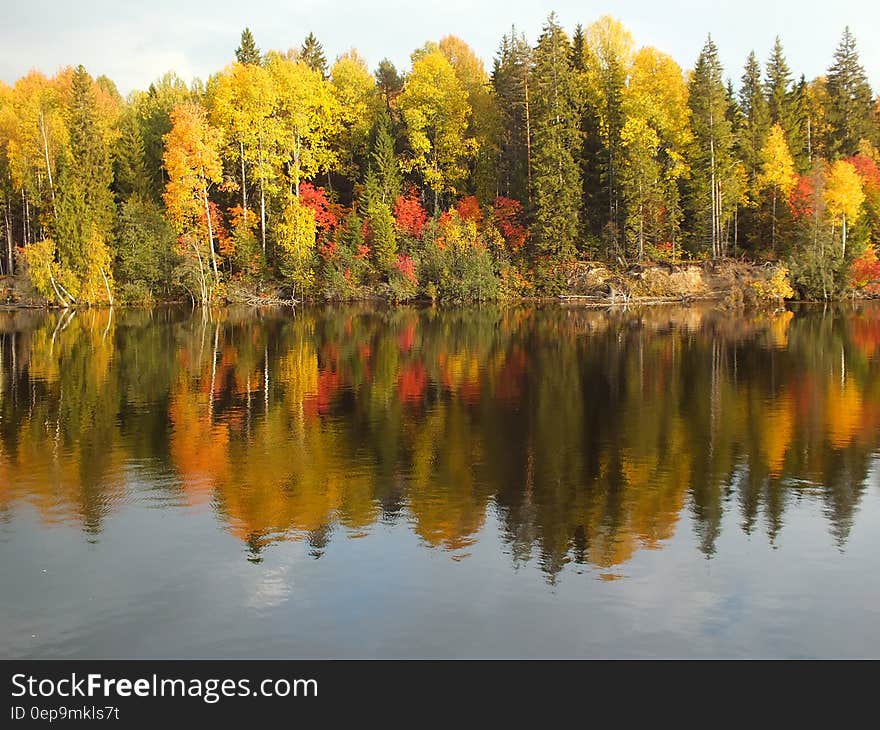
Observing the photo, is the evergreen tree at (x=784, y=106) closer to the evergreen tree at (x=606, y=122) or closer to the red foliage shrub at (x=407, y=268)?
the evergreen tree at (x=606, y=122)

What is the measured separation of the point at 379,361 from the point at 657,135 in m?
42.6

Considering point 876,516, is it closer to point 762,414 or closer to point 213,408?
point 762,414

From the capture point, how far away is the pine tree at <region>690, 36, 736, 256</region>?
6234 centimetres

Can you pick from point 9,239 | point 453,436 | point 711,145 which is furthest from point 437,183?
point 453,436

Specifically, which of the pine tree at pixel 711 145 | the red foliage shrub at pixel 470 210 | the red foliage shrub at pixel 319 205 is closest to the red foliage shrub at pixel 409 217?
the red foliage shrub at pixel 470 210

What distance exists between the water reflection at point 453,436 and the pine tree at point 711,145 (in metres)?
27.9

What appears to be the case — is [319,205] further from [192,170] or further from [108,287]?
[108,287]

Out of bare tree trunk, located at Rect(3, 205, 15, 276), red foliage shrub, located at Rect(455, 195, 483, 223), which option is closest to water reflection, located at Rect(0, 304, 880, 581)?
red foliage shrub, located at Rect(455, 195, 483, 223)

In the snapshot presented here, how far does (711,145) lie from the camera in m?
62.6

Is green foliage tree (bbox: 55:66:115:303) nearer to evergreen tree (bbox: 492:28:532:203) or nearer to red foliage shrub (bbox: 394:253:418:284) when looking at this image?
red foliage shrub (bbox: 394:253:418:284)

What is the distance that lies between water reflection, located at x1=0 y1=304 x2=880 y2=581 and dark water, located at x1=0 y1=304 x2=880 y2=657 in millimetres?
86

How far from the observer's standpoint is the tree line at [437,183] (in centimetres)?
6212

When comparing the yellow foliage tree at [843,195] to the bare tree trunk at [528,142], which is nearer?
the yellow foliage tree at [843,195]
